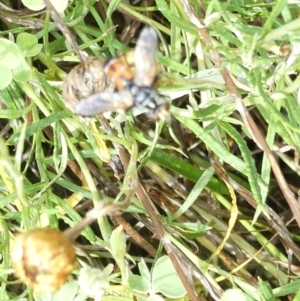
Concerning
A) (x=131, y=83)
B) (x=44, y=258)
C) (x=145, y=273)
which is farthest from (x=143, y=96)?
(x=145, y=273)

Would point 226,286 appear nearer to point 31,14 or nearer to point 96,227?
point 96,227

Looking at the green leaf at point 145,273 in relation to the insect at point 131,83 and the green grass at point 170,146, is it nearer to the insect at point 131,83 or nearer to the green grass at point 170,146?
the green grass at point 170,146

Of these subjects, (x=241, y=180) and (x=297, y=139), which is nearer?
(x=297, y=139)

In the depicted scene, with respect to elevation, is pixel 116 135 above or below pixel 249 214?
above

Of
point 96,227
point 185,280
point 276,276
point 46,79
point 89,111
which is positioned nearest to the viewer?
point 89,111

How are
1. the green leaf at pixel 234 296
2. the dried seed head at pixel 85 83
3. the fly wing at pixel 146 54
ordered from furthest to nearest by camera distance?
the green leaf at pixel 234 296 → the dried seed head at pixel 85 83 → the fly wing at pixel 146 54

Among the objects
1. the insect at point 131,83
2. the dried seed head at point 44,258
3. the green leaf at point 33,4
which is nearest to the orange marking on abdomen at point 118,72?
the insect at point 131,83

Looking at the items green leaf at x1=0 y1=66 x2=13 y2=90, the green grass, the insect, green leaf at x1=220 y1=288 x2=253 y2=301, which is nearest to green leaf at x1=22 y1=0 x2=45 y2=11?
the green grass

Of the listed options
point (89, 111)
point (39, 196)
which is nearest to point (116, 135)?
point (39, 196)
